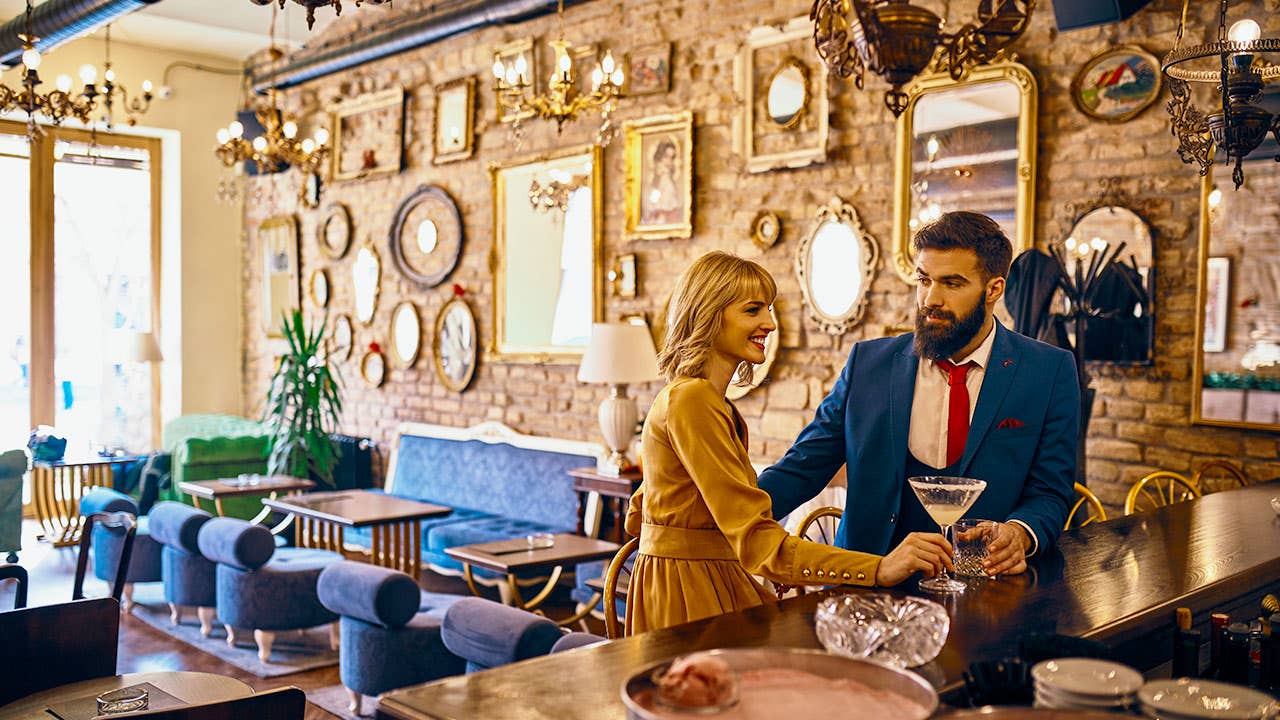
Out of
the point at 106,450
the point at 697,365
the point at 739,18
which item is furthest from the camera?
the point at 106,450

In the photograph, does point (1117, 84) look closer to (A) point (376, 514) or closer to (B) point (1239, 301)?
(B) point (1239, 301)

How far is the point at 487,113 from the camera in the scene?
840 cm

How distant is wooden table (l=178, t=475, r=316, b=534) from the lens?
25.1ft

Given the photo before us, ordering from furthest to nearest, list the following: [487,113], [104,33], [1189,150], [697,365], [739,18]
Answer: [104,33] < [487,113] < [739,18] < [1189,150] < [697,365]

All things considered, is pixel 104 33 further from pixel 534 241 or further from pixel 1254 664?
pixel 1254 664

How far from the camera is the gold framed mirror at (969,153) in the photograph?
17.1 feet

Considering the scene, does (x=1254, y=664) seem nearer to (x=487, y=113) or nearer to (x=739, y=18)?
(x=739, y=18)

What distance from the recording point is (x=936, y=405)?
2650mm

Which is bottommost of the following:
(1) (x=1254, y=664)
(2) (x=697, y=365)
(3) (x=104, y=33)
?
(1) (x=1254, y=664)

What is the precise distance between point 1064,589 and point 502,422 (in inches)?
250

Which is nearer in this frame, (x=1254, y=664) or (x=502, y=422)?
(x=1254, y=664)

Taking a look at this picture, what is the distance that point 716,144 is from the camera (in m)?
6.77

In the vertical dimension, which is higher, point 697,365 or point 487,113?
point 487,113

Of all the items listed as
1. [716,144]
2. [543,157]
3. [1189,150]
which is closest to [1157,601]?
[1189,150]
